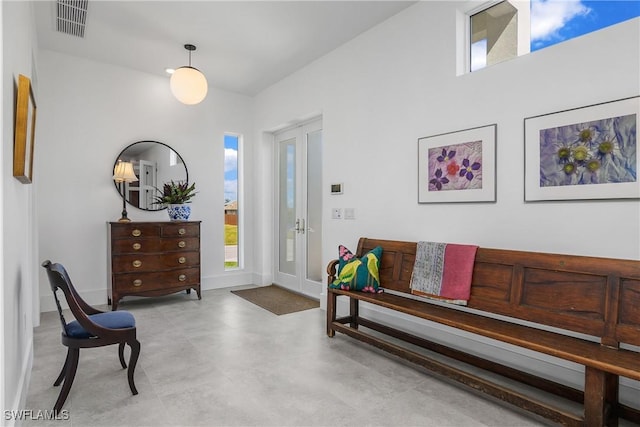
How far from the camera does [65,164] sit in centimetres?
419

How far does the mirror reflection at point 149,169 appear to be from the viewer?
15.1 feet

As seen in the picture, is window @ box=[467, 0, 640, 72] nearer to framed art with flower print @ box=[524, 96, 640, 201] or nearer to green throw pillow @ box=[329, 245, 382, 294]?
framed art with flower print @ box=[524, 96, 640, 201]

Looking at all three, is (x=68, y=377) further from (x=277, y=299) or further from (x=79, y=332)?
(x=277, y=299)

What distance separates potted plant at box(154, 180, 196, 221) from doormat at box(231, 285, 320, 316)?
131 cm

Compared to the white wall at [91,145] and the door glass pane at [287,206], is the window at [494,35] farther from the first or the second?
the white wall at [91,145]

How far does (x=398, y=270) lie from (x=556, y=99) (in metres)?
1.68

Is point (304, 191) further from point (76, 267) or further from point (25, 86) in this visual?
point (25, 86)

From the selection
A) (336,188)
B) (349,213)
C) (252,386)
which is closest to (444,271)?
(349,213)

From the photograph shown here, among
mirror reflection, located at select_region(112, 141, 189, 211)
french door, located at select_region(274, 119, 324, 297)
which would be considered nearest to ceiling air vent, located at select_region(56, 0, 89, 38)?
mirror reflection, located at select_region(112, 141, 189, 211)

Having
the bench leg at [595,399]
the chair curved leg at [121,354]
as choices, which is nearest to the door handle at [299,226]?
the chair curved leg at [121,354]

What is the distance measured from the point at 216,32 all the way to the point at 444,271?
318 cm

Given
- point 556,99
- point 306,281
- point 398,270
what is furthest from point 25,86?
point 306,281

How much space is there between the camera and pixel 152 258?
427 cm

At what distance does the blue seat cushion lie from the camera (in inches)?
86.3
